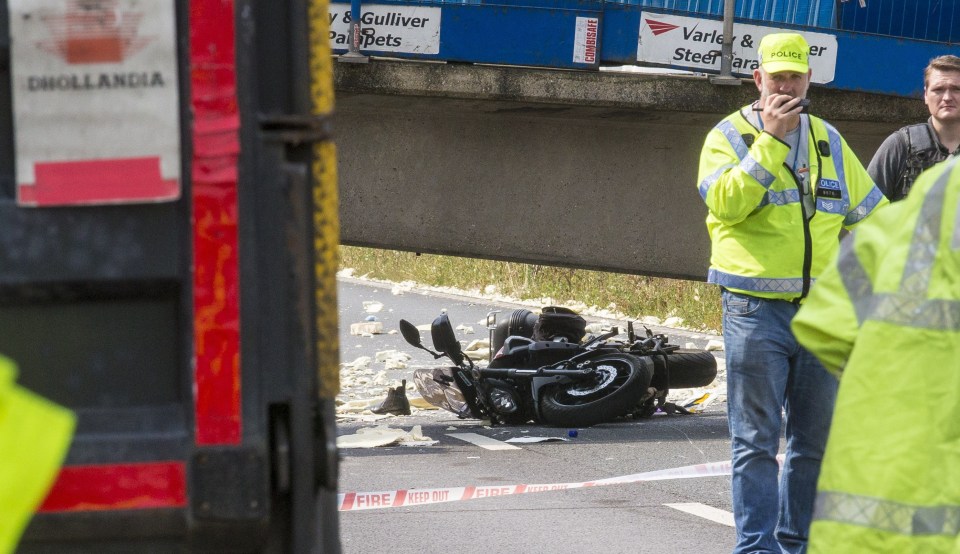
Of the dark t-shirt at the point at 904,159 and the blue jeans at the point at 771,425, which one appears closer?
the blue jeans at the point at 771,425

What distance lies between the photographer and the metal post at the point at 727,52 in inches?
432

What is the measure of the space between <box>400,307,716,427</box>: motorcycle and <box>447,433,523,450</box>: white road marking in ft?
1.44

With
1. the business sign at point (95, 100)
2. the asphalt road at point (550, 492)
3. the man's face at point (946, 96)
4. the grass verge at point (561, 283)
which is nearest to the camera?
the business sign at point (95, 100)

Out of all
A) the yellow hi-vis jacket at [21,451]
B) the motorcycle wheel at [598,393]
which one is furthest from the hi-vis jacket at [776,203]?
the motorcycle wheel at [598,393]

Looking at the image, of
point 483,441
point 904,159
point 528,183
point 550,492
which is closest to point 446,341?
point 483,441

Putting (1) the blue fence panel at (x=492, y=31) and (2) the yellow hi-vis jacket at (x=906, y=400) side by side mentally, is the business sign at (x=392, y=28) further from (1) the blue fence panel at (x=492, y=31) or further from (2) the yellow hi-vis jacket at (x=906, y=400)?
(2) the yellow hi-vis jacket at (x=906, y=400)

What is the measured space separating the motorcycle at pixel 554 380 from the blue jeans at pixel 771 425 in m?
5.37

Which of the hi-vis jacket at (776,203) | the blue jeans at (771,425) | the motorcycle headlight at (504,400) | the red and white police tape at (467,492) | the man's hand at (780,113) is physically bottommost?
the motorcycle headlight at (504,400)

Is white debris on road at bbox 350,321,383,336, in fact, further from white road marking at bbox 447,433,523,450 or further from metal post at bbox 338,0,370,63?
white road marking at bbox 447,433,523,450

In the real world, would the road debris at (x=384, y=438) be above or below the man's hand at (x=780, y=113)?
below

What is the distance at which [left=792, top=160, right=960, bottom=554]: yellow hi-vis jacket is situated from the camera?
91.3 inches

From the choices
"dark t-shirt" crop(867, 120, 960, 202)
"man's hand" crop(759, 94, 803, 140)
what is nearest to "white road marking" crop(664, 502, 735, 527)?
"dark t-shirt" crop(867, 120, 960, 202)

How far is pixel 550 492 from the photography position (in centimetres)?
793

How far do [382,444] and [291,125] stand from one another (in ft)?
25.2
